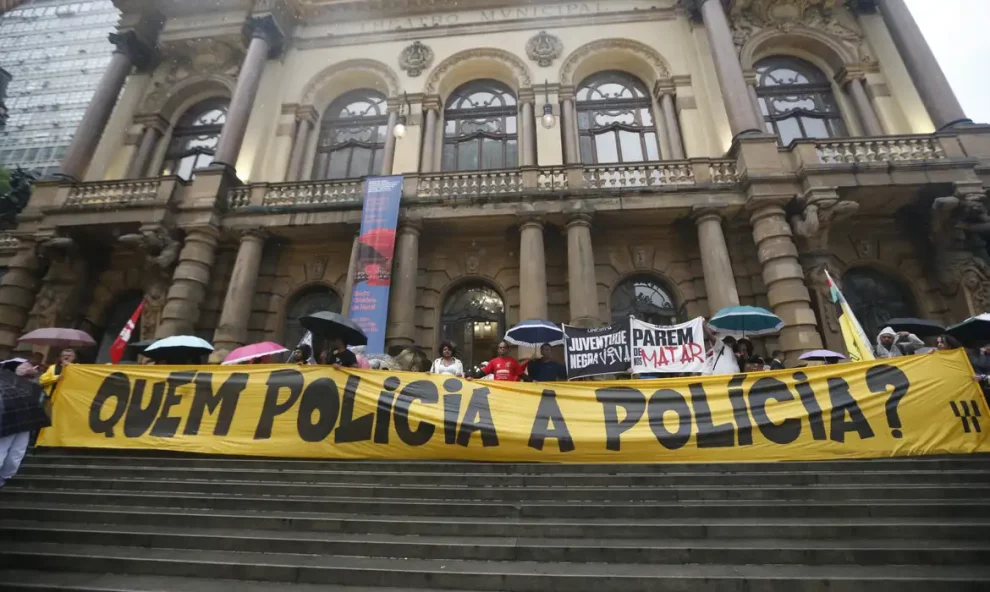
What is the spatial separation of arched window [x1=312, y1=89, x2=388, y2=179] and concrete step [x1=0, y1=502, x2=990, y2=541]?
13.8 m

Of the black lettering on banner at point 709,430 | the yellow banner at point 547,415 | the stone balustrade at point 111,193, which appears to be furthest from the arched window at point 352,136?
the black lettering on banner at point 709,430

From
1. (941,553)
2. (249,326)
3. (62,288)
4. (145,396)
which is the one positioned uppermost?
(62,288)

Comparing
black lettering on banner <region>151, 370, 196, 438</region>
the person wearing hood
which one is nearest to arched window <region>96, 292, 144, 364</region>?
black lettering on banner <region>151, 370, 196, 438</region>

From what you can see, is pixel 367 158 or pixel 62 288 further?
pixel 367 158

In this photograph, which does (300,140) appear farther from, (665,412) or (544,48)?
(665,412)

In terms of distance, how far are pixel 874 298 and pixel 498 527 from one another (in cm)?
1451

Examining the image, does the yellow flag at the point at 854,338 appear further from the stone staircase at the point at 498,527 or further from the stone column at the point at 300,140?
A: the stone column at the point at 300,140

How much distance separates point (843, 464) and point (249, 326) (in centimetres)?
1532

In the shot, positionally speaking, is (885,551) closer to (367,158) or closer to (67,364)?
(67,364)

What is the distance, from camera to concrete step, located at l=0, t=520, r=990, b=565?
3873 millimetres

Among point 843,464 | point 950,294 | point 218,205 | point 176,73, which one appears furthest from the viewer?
point 176,73

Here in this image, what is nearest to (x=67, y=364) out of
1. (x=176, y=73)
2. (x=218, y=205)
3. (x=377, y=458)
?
(x=377, y=458)

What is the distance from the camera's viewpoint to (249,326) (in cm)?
1416

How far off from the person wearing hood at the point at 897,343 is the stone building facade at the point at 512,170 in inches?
93.8
